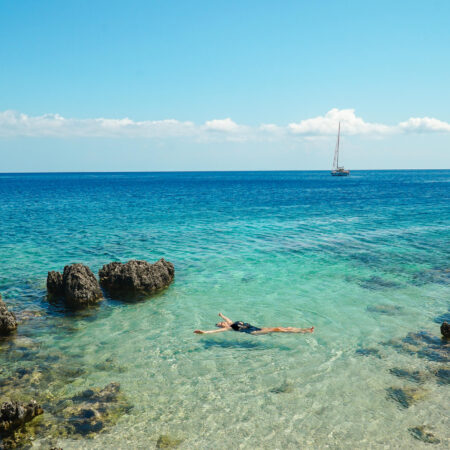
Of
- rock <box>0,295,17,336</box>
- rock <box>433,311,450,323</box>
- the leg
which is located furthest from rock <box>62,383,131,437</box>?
rock <box>433,311,450,323</box>

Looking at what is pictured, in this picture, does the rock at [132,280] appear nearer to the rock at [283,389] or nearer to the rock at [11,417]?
the rock at [11,417]

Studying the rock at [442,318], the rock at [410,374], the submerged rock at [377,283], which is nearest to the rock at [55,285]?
the rock at [410,374]

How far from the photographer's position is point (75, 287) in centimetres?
1731

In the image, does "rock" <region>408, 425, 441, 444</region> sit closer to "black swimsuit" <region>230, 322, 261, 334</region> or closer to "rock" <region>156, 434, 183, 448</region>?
"rock" <region>156, 434, 183, 448</region>

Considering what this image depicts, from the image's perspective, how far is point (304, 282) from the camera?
20531mm

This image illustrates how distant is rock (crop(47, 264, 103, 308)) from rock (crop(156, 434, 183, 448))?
973 centimetres

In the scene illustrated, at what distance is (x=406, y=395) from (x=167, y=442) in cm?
635

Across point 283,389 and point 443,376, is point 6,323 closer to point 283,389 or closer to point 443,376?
point 283,389

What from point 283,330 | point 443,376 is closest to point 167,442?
point 283,330

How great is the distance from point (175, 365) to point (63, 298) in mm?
8494

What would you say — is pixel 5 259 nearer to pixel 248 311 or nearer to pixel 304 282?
pixel 248 311

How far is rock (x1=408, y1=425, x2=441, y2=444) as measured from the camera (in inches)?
340

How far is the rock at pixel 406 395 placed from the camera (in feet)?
32.8

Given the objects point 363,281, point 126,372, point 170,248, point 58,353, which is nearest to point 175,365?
point 126,372
